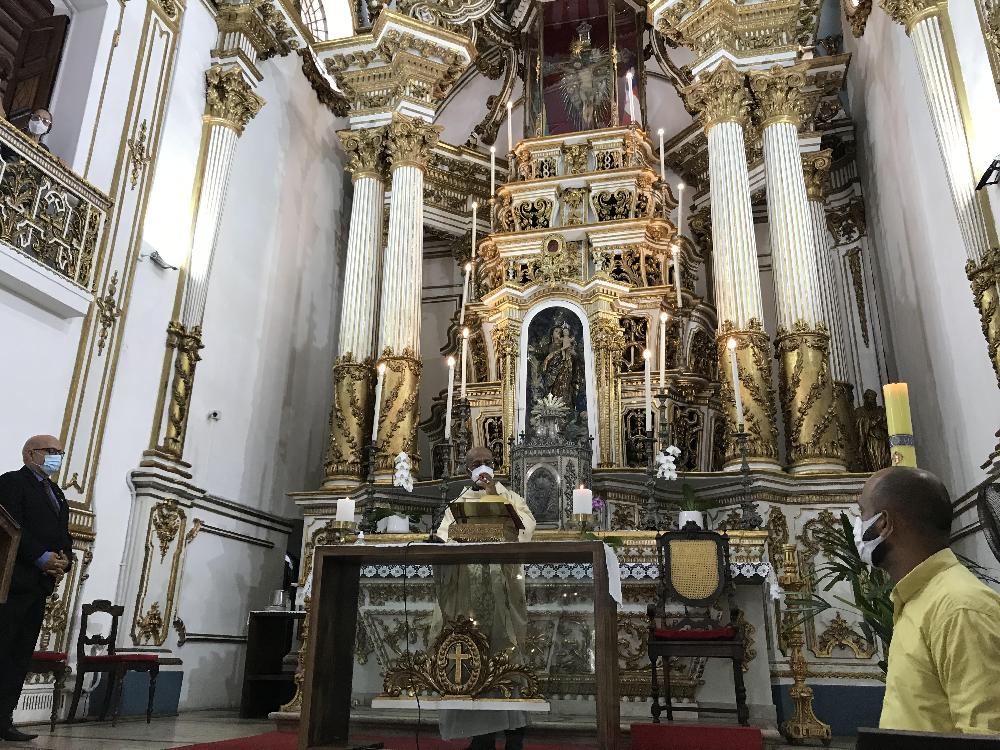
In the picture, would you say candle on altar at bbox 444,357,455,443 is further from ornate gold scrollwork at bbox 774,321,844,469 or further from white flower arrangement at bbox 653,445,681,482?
ornate gold scrollwork at bbox 774,321,844,469

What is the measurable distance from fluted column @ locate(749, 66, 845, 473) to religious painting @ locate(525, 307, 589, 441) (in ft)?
7.37

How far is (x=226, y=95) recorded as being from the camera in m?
8.95

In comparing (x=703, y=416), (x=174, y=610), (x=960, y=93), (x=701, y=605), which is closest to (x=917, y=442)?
(x=703, y=416)

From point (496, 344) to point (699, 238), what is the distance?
3.80 metres

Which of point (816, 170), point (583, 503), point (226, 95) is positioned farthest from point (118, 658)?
point (816, 170)

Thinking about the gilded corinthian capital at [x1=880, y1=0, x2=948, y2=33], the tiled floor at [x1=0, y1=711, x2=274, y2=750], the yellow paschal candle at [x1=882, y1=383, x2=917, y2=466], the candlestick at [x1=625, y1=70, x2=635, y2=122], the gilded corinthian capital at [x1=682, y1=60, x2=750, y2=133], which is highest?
the candlestick at [x1=625, y1=70, x2=635, y2=122]

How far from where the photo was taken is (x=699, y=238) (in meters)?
11.5

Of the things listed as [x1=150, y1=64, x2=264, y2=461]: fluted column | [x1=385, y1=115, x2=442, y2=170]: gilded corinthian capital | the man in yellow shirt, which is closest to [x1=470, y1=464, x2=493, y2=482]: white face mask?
the man in yellow shirt

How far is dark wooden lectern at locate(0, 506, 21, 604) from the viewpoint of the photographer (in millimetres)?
4090

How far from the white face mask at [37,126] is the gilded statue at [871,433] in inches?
354

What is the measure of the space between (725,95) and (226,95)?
5.89 meters

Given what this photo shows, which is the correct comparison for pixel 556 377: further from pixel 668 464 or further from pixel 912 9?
pixel 912 9

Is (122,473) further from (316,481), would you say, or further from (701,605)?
(701,605)

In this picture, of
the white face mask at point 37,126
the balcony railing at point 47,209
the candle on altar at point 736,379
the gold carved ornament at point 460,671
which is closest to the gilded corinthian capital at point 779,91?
the candle on altar at point 736,379
